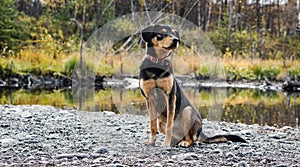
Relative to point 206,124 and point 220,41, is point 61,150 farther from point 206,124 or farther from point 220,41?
point 220,41

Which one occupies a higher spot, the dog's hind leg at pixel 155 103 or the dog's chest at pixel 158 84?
the dog's chest at pixel 158 84

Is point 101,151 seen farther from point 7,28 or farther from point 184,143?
point 7,28

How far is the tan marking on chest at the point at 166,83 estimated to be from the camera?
14.9 feet

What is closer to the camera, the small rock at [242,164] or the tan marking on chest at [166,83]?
the small rock at [242,164]

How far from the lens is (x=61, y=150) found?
4.45 metres

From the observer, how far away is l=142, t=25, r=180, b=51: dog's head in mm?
4489

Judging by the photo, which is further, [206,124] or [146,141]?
Result: [206,124]

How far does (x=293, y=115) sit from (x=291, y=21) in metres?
27.0

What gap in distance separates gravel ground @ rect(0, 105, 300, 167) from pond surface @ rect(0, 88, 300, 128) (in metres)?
0.37

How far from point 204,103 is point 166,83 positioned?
12.5 feet

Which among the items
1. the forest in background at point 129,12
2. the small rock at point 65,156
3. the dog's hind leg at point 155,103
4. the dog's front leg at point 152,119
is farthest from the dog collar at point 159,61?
the forest in background at point 129,12

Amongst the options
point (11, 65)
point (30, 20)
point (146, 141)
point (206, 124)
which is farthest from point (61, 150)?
point (30, 20)

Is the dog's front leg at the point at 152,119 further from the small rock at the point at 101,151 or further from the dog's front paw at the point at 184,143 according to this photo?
the small rock at the point at 101,151

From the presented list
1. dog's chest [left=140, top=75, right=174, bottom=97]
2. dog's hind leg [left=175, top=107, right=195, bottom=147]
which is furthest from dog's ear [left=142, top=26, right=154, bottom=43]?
dog's hind leg [left=175, top=107, right=195, bottom=147]
